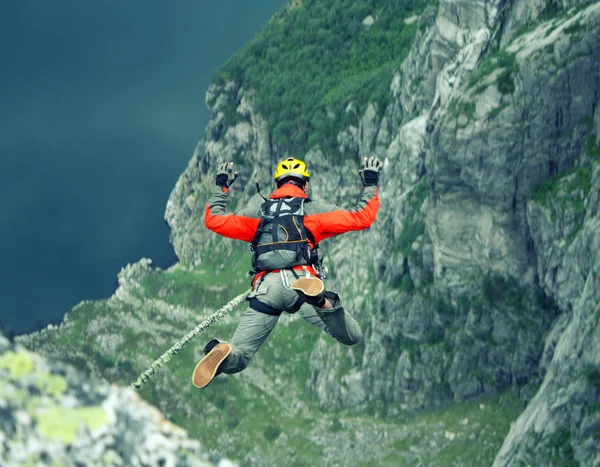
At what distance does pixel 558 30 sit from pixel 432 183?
2863cm

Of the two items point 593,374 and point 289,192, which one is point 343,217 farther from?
point 593,374

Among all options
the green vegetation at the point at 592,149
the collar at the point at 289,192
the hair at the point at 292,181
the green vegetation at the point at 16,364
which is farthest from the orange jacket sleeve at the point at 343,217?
the green vegetation at the point at 592,149

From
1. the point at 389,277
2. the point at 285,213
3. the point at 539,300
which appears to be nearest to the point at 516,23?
the point at 539,300

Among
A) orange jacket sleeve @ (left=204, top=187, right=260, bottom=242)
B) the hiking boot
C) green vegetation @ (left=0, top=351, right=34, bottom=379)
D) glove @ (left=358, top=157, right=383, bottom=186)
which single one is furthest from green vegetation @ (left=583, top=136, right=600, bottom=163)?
green vegetation @ (left=0, top=351, right=34, bottom=379)

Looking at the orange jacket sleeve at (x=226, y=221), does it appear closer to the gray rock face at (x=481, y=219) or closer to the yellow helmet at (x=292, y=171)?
the yellow helmet at (x=292, y=171)

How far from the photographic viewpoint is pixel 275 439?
165000 millimetres

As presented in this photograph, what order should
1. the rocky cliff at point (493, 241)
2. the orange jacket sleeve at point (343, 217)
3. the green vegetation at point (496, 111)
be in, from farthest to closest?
the green vegetation at point (496, 111)
the rocky cliff at point (493, 241)
the orange jacket sleeve at point (343, 217)

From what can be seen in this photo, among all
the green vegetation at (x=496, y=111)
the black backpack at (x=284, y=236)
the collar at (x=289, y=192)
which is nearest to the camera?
the black backpack at (x=284, y=236)

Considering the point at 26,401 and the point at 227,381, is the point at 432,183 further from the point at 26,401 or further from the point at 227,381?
the point at 26,401

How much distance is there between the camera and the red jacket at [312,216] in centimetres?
1923

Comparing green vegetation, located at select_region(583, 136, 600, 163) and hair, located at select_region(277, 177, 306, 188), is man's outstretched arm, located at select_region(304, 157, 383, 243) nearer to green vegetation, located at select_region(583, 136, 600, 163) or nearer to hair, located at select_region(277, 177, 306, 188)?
hair, located at select_region(277, 177, 306, 188)

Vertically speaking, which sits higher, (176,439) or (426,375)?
(426,375)

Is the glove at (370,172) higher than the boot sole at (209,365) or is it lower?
higher

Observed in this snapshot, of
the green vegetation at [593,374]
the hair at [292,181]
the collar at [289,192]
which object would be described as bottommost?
the collar at [289,192]
